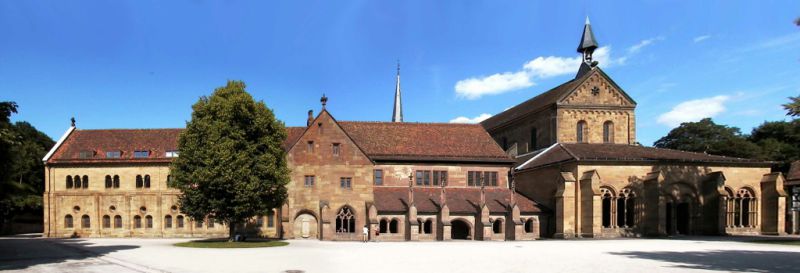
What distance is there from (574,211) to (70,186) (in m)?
51.0

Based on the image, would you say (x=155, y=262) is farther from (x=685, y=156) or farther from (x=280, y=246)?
(x=685, y=156)

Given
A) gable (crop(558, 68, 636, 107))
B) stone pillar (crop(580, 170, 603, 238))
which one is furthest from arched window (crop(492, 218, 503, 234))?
gable (crop(558, 68, 636, 107))

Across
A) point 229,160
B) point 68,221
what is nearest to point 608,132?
point 229,160

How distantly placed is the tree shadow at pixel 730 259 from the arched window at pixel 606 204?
17.6 metres

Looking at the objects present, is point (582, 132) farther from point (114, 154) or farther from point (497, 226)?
point (114, 154)

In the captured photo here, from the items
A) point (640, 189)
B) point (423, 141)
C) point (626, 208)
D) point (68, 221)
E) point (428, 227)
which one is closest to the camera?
point (428, 227)

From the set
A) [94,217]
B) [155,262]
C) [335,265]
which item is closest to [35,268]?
[155,262]

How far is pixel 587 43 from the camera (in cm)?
7488

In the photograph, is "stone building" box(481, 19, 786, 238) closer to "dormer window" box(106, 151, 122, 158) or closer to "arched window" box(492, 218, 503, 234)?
"arched window" box(492, 218, 503, 234)

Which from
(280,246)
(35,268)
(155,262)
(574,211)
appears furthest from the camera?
(574,211)

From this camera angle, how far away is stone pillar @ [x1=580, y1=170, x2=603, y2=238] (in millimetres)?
49219

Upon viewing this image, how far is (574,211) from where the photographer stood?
5088 centimetres

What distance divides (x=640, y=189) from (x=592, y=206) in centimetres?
616

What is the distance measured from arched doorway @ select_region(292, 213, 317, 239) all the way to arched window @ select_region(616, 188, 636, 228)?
27.9 meters
